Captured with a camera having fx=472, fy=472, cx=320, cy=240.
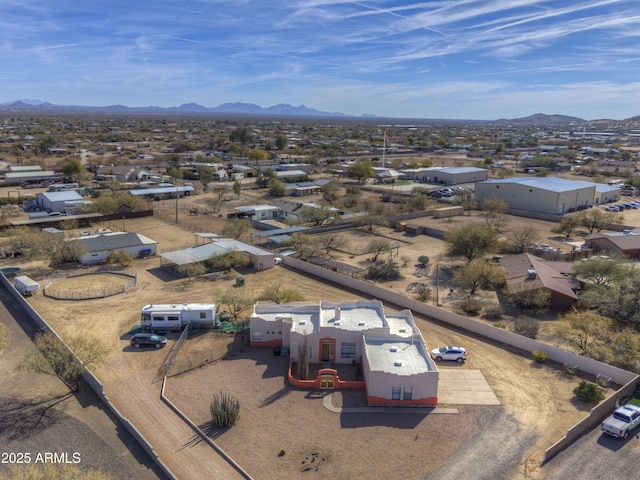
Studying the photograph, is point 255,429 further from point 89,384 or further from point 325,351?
point 89,384

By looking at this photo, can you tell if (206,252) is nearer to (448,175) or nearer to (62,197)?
(62,197)

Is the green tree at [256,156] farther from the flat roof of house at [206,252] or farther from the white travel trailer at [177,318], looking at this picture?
the white travel trailer at [177,318]

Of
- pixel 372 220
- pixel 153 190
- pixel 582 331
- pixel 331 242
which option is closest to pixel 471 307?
pixel 582 331

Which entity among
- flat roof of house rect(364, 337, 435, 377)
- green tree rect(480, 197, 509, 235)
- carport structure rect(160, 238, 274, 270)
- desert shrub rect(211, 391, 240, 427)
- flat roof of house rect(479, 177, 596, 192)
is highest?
flat roof of house rect(479, 177, 596, 192)

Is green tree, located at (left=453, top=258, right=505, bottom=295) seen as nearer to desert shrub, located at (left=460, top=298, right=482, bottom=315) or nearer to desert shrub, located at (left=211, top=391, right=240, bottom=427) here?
desert shrub, located at (left=460, top=298, right=482, bottom=315)

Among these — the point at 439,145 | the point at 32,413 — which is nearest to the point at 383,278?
the point at 32,413

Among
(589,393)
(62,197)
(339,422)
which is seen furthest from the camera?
(62,197)

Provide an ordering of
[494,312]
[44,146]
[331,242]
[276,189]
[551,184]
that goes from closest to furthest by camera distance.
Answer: [494,312], [331,242], [551,184], [276,189], [44,146]

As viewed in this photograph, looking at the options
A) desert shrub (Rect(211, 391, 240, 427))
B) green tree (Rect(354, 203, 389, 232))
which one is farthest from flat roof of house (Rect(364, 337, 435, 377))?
green tree (Rect(354, 203, 389, 232))
